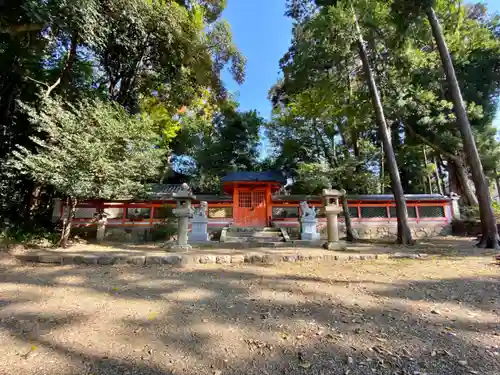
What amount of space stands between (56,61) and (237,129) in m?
9.83

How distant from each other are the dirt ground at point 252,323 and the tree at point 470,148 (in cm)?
314

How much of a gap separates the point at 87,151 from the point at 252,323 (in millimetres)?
6764

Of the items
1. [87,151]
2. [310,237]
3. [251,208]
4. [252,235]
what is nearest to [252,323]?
[87,151]

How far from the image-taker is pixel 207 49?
1072 cm

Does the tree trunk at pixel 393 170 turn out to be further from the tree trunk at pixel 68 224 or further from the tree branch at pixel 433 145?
the tree trunk at pixel 68 224

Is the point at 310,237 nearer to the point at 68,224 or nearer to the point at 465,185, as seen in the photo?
the point at 68,224

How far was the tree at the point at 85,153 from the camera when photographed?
22.2 feet

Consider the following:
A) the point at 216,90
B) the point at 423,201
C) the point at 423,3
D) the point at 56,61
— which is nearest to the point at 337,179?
the point at 423,201

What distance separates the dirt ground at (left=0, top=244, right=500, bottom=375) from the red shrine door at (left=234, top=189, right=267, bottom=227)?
7427 millimetres

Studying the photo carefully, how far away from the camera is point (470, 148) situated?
6.84m

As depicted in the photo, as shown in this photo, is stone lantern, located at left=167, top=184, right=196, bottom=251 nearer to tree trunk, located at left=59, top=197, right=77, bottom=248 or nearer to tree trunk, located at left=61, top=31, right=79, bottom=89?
tree trunk, located at left=59, top=197, right=77, bottom=248

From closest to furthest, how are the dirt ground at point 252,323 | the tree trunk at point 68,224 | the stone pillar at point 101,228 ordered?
the dirt ground at point 252,323 → the tree trunk at point 68,224 → the stone pillar at point 101,228

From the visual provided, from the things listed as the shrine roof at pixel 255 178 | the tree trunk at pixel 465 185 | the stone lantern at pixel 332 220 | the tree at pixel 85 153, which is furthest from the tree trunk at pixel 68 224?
the tree trunk at pixel 465 185

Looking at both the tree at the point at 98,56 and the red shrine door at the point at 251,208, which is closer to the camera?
the tree at the point at 98,56
